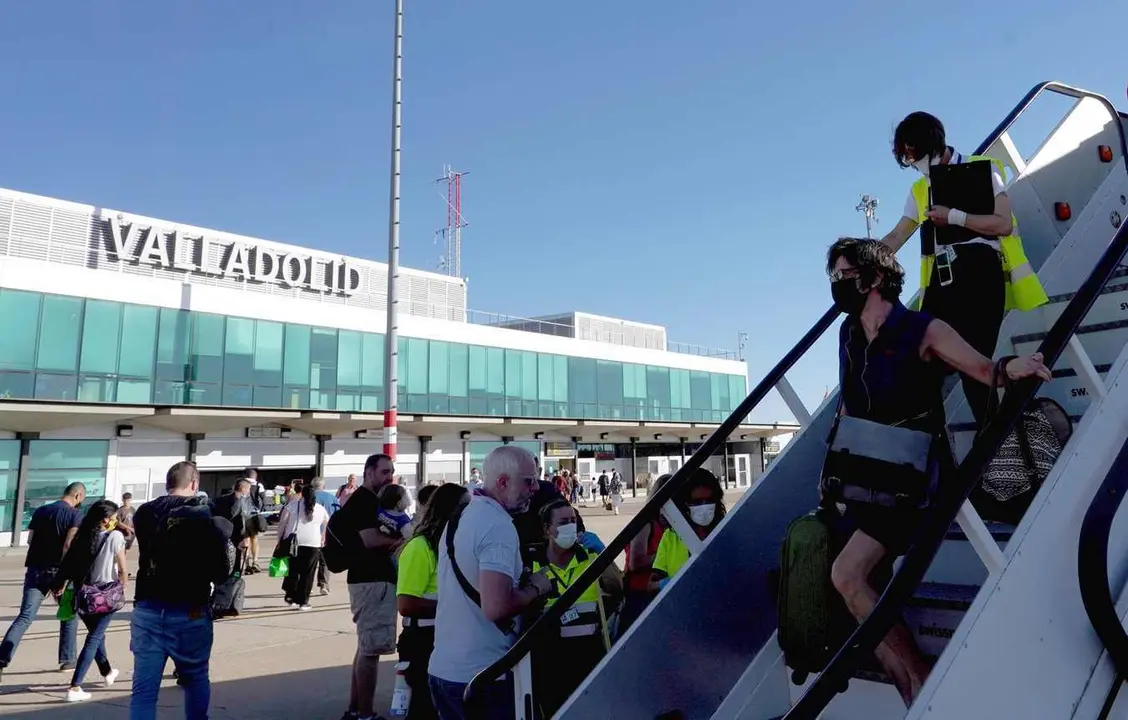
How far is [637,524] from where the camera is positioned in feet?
11.8

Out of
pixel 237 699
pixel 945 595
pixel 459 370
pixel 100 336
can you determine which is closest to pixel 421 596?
pixel 945 595

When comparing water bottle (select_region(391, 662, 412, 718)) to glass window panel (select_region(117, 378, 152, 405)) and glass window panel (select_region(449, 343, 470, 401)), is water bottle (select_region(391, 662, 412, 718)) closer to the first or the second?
glass window panel (select_region(117, 378, 152, 405))

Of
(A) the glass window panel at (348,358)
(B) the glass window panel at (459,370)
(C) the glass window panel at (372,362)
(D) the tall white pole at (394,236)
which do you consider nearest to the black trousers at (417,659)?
(D) the tall white pole at (394,236)

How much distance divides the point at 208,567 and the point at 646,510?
2.59 meters

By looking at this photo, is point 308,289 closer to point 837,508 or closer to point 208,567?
point 208,567

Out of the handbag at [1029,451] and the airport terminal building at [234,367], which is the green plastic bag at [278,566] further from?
the airport terminal building at [234,367]

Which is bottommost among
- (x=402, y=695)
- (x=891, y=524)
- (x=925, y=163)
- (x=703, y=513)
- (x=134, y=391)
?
(x=402, y=695)

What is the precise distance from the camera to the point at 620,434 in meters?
44.4

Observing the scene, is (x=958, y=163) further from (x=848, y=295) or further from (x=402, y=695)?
(x=402, y=695)

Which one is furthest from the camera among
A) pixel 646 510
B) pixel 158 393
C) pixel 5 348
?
pixel 158 393

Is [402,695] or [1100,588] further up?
[1100,588]

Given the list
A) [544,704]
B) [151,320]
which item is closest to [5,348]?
[151,320]

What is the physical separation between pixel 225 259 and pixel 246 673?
82.3 ft

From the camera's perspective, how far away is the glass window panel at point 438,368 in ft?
107
